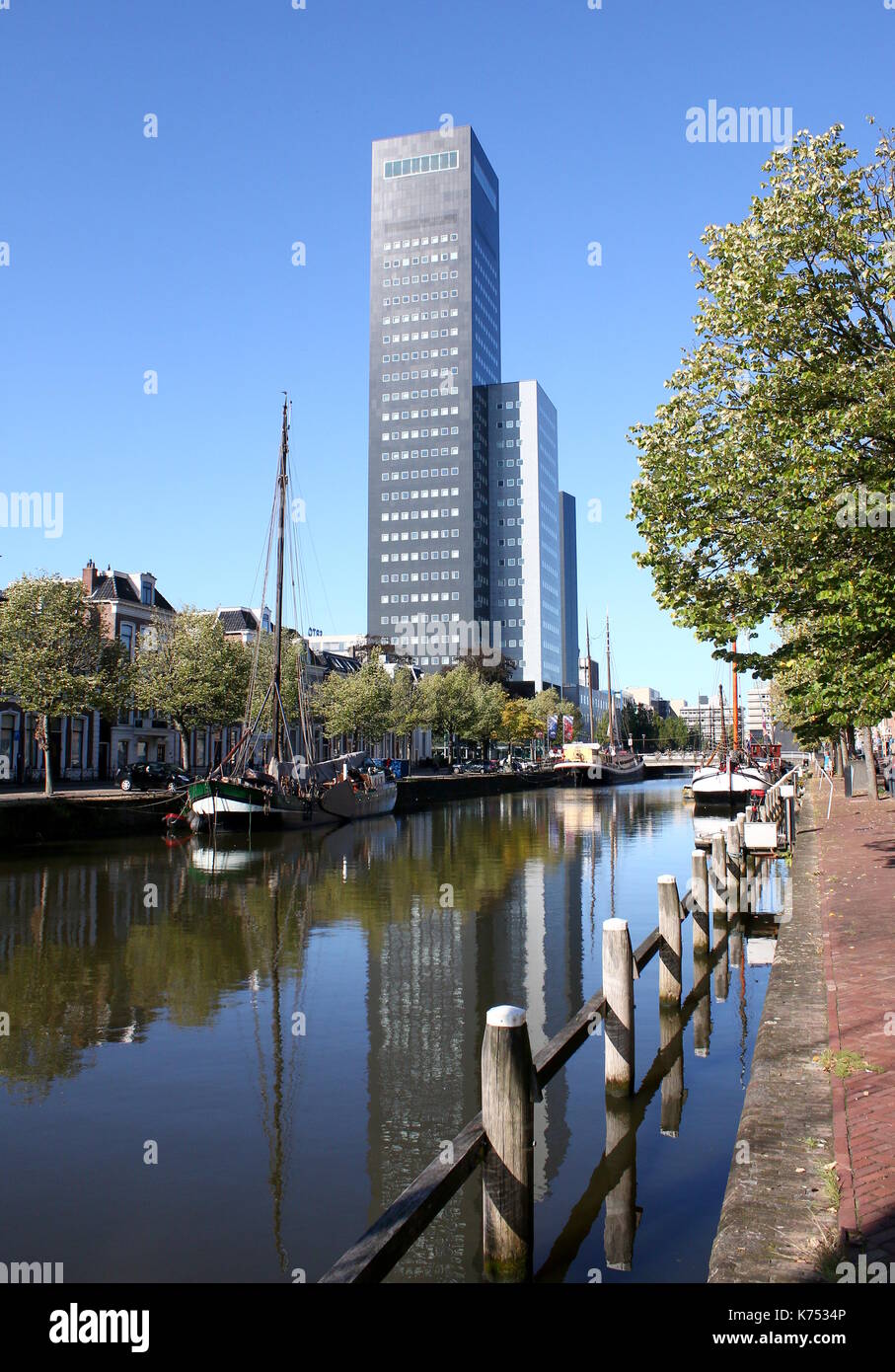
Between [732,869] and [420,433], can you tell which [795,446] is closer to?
[732,869]

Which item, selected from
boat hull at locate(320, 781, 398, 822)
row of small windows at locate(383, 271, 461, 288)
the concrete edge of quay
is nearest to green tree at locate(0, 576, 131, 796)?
boat hull at locate(320, 781, 398, 822)

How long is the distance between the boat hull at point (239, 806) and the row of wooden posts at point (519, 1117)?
31.2 meters

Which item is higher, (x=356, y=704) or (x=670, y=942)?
(x=356, y=704)

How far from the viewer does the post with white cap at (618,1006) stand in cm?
947

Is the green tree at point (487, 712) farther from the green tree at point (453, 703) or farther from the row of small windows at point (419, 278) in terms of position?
the row of small windows at point (419, 278)

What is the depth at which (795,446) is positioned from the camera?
14.7 metres

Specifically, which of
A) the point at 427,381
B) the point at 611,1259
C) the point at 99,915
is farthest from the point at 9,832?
the point at 427,381

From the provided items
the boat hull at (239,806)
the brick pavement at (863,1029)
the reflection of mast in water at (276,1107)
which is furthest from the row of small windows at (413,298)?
the reflection of mast in water at (276,1107)

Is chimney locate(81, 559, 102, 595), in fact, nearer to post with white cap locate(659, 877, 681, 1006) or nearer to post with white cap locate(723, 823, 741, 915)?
post with white cap locate(723, 823, 741, 915)

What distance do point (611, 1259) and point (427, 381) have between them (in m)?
173

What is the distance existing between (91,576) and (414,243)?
134m

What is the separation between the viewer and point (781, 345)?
16406mm

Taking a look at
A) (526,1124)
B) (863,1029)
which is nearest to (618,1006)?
(863,1029)

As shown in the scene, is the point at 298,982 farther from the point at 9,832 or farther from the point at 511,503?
the point at 511,503
